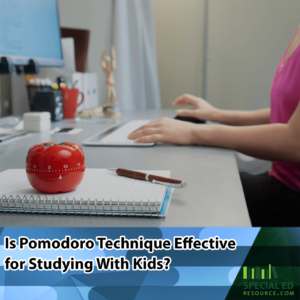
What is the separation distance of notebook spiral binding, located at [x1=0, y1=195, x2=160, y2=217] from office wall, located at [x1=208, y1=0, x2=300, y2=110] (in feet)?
8.12

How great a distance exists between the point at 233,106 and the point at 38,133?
2.05 meters

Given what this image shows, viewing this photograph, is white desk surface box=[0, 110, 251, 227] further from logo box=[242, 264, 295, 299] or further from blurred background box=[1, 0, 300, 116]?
blurred background box=[1, 0, 300, 116]

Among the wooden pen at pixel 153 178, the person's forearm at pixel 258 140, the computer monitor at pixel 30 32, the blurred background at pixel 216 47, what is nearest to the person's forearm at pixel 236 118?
the person's forearm at pixel 258 140

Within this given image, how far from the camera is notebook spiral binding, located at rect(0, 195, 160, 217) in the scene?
40 cm

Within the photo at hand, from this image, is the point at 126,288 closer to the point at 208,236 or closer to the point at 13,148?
the point at 208,236

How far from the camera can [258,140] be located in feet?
2.62

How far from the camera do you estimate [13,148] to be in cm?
79

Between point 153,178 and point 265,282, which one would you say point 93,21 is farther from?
point 265,282

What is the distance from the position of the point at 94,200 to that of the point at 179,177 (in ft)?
0.65

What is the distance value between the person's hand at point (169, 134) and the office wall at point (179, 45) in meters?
2.00

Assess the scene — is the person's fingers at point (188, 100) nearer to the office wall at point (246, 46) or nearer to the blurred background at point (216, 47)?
the blurred background at point (216, 47)

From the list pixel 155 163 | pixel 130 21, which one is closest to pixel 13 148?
pixel 155 163

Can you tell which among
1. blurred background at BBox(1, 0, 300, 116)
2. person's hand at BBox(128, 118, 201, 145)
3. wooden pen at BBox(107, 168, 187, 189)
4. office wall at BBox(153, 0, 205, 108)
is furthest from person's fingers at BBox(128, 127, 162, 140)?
office wall at BBox(153, 0, 205, 108)

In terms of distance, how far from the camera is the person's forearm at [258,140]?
783 mm
